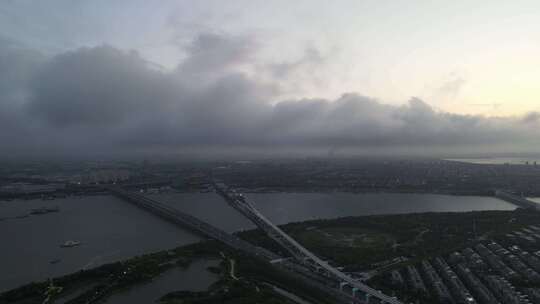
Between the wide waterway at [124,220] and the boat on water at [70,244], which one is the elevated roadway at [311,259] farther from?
the boat on water at [70,244]

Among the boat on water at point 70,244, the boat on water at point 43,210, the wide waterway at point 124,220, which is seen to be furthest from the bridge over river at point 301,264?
the boat on water at point 43,210

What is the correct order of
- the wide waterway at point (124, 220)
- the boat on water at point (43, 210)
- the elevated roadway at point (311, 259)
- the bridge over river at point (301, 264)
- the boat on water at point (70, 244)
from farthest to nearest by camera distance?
the boat on water at point (43, 210) → the boat on water at point (70, 244) → the wide waterway at point (124, 220) → the bridge over river at point (301, 264) → the elevated roadway at point (311, 259)

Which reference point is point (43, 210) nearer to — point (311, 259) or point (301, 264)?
point (301, 264)

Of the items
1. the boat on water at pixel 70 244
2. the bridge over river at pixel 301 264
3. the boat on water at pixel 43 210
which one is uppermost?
the bridge over river at pixel 301 264

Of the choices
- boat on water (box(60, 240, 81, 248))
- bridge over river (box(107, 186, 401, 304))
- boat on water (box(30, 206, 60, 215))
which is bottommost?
boat on water (box(60, 240, 81, 248))

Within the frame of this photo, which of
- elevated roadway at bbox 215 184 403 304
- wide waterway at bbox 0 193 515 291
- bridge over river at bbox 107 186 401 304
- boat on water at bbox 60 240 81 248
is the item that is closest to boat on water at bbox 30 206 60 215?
wide waterway at bbox 0 193 515 291

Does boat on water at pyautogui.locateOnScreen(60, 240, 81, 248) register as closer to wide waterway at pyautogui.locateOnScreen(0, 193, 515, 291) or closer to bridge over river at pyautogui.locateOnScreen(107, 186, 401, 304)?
wide waterway at pyautogui.locateOnScreen(0, 193, 515, 291)

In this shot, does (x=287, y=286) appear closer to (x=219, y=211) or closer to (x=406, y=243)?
(x=406, y=243)

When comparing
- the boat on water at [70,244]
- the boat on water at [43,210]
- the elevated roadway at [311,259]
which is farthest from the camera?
the boat on water at [43,210]

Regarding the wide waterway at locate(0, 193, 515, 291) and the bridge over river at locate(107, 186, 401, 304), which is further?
the wide waterway at locate(0, 193, 515, 291)

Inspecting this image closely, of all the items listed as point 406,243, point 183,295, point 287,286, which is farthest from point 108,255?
point 406,243
